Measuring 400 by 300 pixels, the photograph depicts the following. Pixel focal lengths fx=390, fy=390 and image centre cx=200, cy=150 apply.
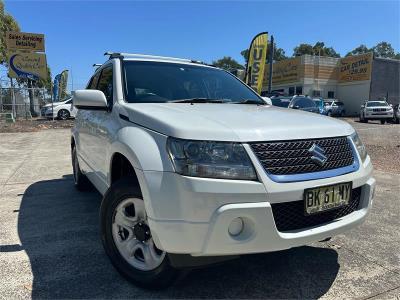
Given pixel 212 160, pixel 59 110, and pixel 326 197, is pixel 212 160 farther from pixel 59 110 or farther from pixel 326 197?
pixel 59 110

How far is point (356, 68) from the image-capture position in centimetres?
3962

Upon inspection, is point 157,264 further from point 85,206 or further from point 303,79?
point 303,79

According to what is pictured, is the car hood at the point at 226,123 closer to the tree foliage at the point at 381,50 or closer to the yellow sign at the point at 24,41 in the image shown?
the yellow sign at the point at 24,41

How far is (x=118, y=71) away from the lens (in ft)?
12.6

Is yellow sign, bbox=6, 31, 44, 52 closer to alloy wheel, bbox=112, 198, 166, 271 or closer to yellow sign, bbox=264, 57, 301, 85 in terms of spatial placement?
yellow sign, bbox=264, 57, 301, 85

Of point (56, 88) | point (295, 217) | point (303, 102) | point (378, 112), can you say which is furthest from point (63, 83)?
point (295, 217)

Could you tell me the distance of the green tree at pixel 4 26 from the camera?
96.8 feet

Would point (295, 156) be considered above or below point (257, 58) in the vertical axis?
below

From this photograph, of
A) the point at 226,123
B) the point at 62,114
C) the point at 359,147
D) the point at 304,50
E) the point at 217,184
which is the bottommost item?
the point at 62,114

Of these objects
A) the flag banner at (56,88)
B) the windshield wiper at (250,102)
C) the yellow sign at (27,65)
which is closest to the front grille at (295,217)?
the windshield wiper at (250,102)

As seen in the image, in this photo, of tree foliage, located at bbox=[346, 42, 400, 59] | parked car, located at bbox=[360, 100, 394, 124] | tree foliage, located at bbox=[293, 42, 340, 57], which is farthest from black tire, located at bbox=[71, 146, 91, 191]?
tree foliage, located at bbox=[346, 42, 400, 59]

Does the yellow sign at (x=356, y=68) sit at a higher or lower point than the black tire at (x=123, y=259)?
higher

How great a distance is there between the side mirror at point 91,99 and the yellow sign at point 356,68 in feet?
129

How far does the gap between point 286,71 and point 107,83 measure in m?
40.3
